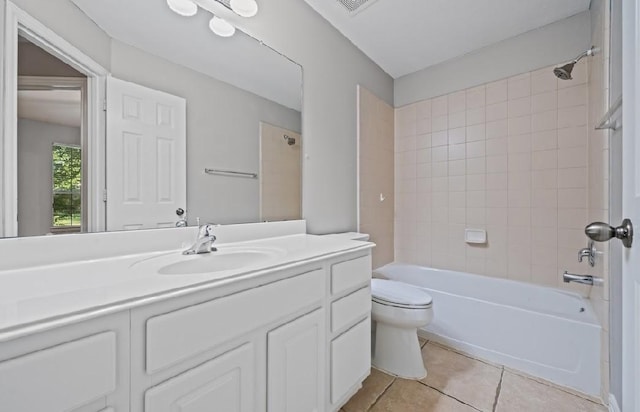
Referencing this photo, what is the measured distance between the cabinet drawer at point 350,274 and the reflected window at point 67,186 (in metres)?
0.97

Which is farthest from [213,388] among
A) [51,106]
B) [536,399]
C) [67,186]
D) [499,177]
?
[499,177]

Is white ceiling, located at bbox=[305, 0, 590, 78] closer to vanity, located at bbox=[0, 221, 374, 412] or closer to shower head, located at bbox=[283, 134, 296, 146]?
shower head, located at bbox=[283, 134, 296, 146]

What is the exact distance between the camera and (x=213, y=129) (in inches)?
53.9

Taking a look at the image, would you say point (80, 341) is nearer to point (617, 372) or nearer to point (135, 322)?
point (135, 322)

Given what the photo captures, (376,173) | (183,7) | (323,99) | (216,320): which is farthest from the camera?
(376,173)

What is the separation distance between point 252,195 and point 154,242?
0.55 meters

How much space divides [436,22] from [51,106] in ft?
7.62

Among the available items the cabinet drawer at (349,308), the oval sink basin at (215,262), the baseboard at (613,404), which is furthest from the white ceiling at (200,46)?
the baseboard at (613,404)

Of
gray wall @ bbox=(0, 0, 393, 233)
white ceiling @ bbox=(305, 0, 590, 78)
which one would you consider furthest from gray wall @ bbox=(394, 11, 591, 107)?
gray wall @ bbox=(0, 0, 393, 233)

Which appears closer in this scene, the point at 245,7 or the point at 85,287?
the point at 85,287

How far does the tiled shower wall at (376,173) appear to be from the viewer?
237 cm

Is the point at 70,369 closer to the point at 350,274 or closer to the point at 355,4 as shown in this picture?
the point at 350,274

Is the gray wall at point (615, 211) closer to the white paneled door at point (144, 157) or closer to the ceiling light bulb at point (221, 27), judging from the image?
the ceiling light bulb at point (221, 27)

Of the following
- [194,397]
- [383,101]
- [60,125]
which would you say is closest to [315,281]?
[194,397]
